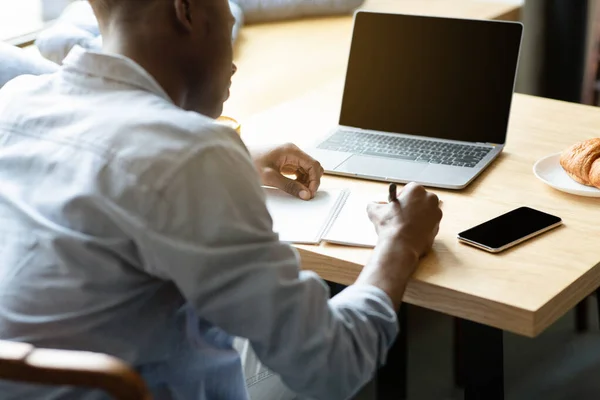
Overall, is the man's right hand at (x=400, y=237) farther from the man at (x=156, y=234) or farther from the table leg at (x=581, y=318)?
the table leg at (x=581, y=318)

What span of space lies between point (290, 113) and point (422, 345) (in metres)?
0.88

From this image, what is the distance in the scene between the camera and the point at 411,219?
1.20 m

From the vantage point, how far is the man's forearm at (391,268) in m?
1.08

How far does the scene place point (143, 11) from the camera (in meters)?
0.98

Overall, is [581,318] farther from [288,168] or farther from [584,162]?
[288,168]

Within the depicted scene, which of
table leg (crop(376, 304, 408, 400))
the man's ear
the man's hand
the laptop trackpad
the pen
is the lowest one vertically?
table leg (crop(376, 304, 408, 400))

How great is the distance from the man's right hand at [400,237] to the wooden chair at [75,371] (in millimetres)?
356

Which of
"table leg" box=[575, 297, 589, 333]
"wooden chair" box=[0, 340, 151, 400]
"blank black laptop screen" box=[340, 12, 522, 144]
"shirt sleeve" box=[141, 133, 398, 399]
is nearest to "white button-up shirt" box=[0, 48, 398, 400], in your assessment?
"shirt sleeve" box=[141, 133, 398, 399]

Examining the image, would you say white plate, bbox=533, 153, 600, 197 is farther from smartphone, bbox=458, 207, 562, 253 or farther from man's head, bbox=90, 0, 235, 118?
man's head, bbox=90, 0, 235, 118

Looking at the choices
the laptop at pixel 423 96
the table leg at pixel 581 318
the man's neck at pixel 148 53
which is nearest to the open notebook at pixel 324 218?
the laptop at pixel 423 96

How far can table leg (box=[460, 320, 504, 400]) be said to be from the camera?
4.55 feet

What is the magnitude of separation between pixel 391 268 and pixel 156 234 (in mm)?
346

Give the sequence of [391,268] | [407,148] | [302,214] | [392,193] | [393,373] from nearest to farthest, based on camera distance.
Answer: [391,268]
[392,193]
[302,214]
[407,148]
[393,373]

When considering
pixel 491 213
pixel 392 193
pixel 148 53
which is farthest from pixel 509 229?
pixel 148 53
